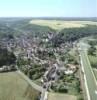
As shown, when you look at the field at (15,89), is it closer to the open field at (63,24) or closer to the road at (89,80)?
the road at (89,80)

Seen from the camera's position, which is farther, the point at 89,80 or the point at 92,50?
the point at 92,50

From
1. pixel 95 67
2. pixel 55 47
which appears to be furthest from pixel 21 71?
pixel 55 47

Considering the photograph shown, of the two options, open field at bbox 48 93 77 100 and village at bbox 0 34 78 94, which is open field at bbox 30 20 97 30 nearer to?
village at bbox 0 34 78 94

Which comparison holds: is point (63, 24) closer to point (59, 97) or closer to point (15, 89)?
point (59, 97)

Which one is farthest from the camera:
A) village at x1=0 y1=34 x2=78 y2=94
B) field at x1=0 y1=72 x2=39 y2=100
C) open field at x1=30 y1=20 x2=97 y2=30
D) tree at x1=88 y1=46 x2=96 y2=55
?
open field at x1=30 y1=20 x2=97 y2=30

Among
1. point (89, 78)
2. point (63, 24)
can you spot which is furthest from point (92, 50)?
point (89, 78)

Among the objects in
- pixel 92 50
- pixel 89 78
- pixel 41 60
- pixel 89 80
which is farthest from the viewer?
pixel 92 50

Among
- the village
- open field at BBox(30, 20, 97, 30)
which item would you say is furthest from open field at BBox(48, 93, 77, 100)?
open field at BBox(30, 20, 97, 30)

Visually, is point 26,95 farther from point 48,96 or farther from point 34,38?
point 34,38
